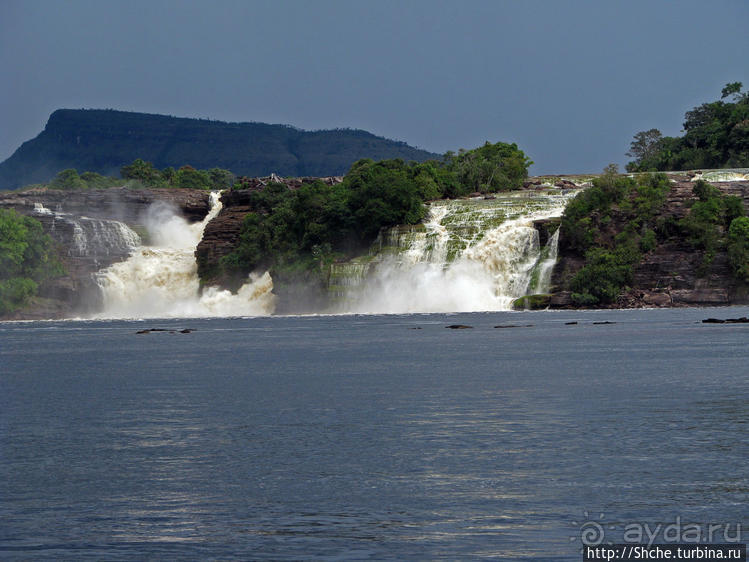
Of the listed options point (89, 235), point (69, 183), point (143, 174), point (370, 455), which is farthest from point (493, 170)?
point (370, 455)

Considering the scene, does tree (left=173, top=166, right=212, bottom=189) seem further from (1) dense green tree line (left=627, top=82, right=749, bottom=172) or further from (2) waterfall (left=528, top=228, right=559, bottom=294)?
(2) waterfall (left=528, top=228, right=559, bottom=294)

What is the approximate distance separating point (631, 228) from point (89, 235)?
199ft

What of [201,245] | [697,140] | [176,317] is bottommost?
[176,317]

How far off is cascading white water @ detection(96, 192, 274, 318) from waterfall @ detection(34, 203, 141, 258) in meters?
2.07

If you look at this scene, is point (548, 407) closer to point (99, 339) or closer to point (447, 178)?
point (99, 339)

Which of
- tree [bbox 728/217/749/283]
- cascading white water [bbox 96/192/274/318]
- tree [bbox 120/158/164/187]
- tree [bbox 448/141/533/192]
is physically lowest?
cascading white water [bbox 96/192/274/318]

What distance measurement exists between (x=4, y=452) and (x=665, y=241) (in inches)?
3187

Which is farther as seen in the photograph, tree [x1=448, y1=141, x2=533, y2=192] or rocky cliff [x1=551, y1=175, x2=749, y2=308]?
tree [x1=448, y1=141, x2=533, y2=192]

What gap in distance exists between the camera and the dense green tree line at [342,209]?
10900 centimetres

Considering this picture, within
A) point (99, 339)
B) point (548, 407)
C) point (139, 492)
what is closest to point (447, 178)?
point (99, 339)

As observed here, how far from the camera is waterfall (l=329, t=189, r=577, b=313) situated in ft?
317

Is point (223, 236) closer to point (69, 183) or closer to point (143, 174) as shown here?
point (69, 183)

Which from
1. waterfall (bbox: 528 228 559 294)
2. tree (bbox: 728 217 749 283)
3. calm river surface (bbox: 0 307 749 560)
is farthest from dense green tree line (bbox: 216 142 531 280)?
calm river surface (bbox: 0 307 749 560)

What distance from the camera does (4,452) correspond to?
22594 millimetres
